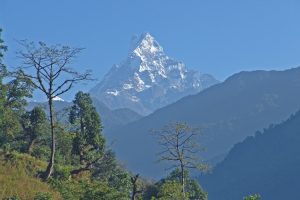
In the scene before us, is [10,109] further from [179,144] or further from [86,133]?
[179,144]

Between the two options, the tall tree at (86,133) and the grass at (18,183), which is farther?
the tall tree at (86,133)

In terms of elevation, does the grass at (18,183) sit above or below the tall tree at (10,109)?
below

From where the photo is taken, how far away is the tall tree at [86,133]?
7081 centimetres

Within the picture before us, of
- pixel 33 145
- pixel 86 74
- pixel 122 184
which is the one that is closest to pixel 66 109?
pixel 86 74

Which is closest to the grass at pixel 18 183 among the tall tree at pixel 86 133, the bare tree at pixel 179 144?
the bare tree at pixel 179 144

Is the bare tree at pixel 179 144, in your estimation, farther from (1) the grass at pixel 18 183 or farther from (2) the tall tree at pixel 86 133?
(2) the tall tree at pixel 86 133

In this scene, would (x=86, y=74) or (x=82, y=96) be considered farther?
(x=82, y=96)

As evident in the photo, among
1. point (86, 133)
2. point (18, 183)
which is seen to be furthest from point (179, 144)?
point (86, 133)

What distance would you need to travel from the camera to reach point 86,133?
73.1 meters

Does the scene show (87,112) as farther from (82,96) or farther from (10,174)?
(10,174)

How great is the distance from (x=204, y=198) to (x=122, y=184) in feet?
127

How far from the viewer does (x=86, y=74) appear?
40.9 metres

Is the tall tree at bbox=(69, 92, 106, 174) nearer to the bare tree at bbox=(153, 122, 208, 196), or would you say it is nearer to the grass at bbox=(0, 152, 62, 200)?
the bare tree at bbox=(153, 122, 208, 196)

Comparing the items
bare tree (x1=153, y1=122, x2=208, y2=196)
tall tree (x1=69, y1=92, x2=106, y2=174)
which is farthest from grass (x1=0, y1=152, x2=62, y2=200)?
tall tree (x1=69, y1=92, x2=106, y2=174)
